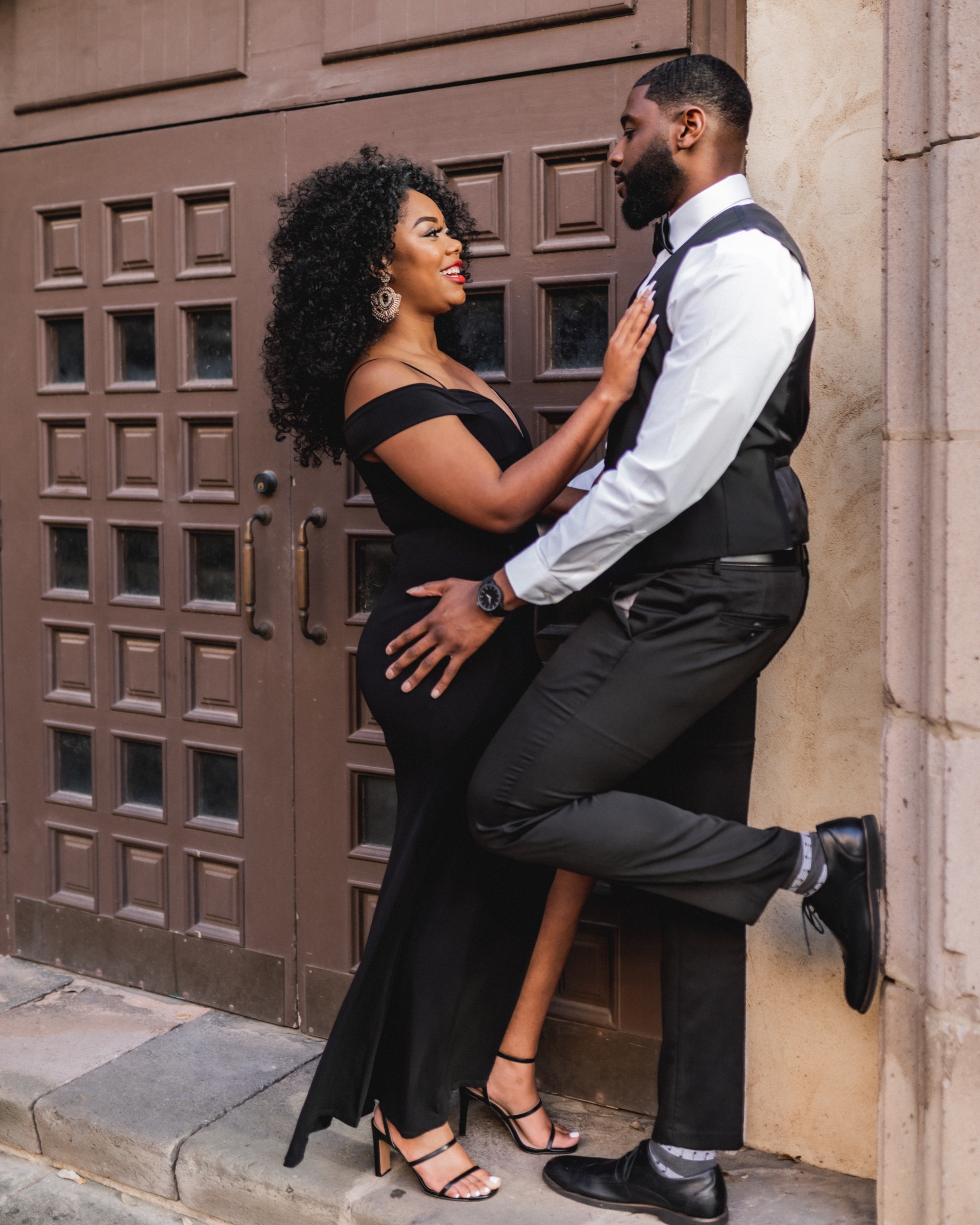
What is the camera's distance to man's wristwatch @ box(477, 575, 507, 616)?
2395mm

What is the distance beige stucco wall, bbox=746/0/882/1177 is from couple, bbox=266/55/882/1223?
0.24m

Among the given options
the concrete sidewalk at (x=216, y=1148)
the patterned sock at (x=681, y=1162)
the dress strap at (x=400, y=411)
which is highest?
the dress strap at (x=400, y=411)

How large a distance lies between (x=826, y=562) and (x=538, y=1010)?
1160 mm

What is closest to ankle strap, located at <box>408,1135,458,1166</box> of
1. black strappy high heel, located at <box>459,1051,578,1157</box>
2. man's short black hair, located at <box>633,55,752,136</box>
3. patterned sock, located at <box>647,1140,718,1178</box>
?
black strappy high heel, located at <box>459,1051,578,1157</box>

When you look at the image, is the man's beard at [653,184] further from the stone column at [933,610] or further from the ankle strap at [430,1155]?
the ankle strap at [430,1155]

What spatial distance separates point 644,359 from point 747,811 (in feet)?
3.10

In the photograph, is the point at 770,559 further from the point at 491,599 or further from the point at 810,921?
the point at 810,921

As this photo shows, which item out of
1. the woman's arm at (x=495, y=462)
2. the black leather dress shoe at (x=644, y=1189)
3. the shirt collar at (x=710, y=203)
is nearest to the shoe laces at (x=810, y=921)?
the black leather dress shoe at (x=644, y=1189)

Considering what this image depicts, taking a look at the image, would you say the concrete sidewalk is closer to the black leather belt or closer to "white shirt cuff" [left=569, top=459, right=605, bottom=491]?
the black leather belt

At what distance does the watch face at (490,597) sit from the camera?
239cm

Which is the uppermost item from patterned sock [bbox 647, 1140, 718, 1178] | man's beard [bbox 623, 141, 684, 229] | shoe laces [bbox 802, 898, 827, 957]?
man's beard [bbox 623, 141, 684, 229]

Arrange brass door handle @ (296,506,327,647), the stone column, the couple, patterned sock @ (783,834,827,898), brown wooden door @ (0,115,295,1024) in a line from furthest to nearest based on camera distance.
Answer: brown wooden door @ (0,115,295,1024), brass door handle @ (296,506,327,647), patterned sock @ (783,834,827,898), the couple, the stone column

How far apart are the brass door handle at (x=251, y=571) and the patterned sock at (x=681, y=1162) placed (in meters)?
1.65

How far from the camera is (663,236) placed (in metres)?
2.47
